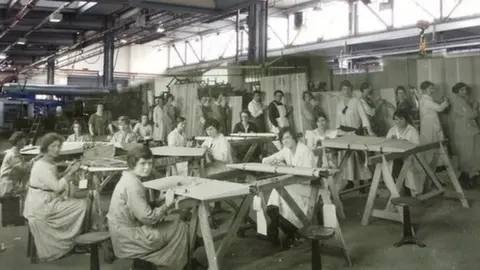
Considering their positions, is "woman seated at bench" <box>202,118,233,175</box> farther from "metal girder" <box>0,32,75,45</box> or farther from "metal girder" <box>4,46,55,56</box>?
"metal girder" <box>4,46,55,56</box>

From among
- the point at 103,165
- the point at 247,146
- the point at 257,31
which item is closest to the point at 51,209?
the point at 103,165

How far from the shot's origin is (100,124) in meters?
3.21

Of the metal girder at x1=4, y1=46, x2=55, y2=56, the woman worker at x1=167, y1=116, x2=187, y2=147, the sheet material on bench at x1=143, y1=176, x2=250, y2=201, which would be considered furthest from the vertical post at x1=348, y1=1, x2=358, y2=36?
the metal girder at x1=4, y1=46, x2=55, y2=56

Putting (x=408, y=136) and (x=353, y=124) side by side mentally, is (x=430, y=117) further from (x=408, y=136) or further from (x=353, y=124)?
(x=353, y=124)

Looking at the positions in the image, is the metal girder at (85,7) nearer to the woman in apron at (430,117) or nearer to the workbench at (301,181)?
the workbench at (301,181)

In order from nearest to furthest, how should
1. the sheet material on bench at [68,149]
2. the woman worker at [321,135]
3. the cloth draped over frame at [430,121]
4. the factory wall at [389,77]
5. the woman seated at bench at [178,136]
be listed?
the sheet material on bench at [68,149]
the factory wall at [389,77]
the cloth draped over frame at [430,121]
the woman worker at [321,135]
the woman seated at bench at [178,136]

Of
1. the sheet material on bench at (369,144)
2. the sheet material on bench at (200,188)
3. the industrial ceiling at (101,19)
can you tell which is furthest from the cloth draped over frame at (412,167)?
the sheet material on bench at (200,188)

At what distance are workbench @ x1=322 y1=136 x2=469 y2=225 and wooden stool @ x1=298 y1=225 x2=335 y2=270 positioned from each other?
1.11 metres

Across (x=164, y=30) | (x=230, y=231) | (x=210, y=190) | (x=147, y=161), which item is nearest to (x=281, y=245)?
(x=230, y=231)

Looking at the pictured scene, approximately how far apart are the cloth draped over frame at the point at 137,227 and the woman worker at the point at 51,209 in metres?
0.50

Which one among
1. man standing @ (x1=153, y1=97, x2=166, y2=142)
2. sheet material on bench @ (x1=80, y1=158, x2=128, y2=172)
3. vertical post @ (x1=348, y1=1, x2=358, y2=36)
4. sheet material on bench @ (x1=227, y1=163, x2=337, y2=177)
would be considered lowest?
sheet material on bench @ (x1=227, y1=163, x2=337, y2=177)

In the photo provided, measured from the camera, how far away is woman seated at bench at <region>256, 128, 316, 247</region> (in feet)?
9.78

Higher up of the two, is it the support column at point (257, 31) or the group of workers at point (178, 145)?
the support column at point (257, 31)

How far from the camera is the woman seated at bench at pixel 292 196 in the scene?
9.78ft
